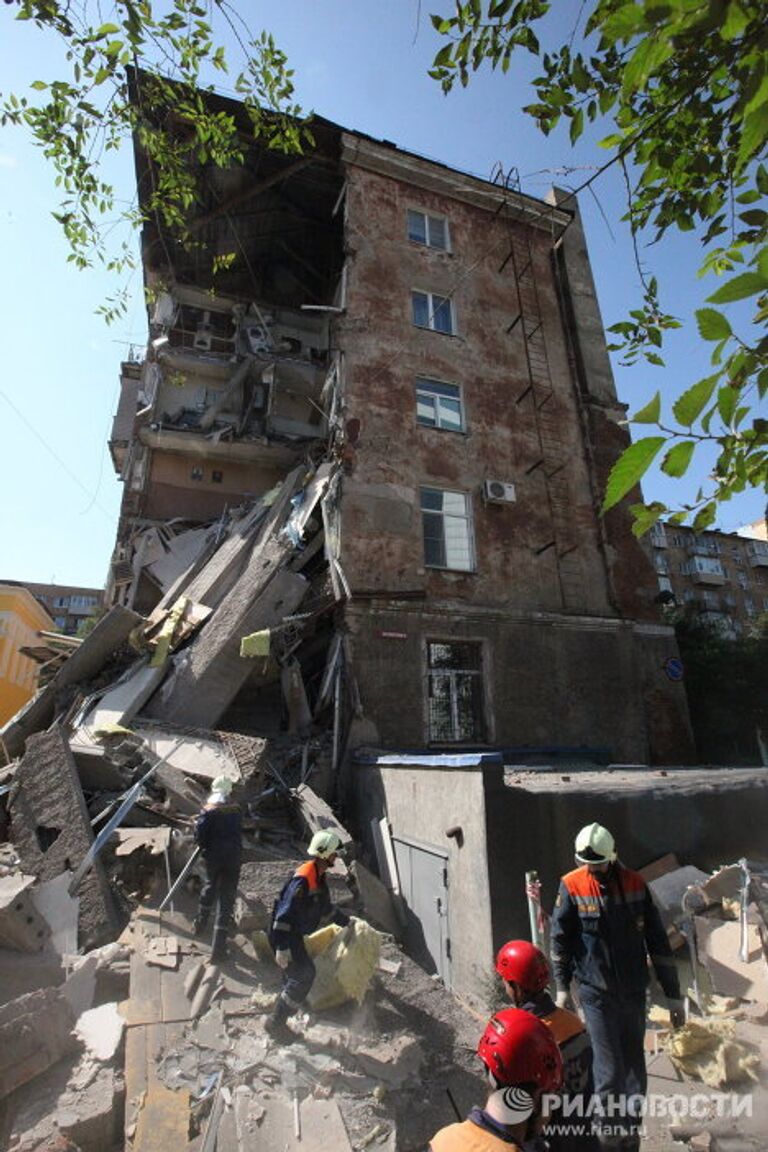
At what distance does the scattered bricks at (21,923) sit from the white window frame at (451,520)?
A: 8313mm

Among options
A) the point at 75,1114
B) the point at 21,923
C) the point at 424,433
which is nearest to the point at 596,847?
the point at 75,1114

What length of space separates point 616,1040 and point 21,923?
5.27m

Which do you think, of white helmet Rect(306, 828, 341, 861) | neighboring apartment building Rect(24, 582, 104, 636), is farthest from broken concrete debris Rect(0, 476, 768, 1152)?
neighboring apartment building Rect(24, 582, 104, 636)

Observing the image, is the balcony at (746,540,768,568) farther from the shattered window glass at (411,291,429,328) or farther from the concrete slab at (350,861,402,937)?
the concrete slab at (350,861,402,937)

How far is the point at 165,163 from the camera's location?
14.7ft

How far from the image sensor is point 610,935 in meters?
3.70

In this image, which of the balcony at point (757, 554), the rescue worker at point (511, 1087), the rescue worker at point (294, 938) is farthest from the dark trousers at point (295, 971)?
the balcony at point (757, 554)

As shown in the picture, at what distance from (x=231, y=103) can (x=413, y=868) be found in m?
17.6

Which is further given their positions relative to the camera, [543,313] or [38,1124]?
[543,313]

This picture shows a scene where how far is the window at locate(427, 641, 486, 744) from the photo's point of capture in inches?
431

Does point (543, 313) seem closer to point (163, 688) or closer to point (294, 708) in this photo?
point (294, 708)

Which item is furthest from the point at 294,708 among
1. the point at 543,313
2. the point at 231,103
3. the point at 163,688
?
the point at 231,103

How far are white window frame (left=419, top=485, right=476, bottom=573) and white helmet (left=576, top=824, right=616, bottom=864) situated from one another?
8192 millimetres

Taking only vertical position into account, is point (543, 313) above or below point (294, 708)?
above
